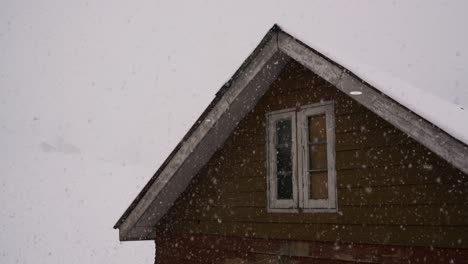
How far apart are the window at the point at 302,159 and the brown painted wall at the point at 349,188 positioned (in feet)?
0.31

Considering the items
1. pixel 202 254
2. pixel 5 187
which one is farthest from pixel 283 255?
pixel 5 187

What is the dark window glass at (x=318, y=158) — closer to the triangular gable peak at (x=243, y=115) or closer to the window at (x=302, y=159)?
the window at (x=302, y=159)

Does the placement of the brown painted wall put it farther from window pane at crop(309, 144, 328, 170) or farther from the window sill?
window pane at crop(309, 144, 328, 170)

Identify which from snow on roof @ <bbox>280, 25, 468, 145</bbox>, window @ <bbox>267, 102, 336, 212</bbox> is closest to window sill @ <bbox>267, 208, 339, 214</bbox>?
window @ <bbox>267, 102, 336, 212</bbox>

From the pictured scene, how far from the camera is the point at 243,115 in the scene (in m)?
6.43

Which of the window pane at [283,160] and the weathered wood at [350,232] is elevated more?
the window pane at [283,160]

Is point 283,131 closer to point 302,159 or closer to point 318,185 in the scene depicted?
point 302,159

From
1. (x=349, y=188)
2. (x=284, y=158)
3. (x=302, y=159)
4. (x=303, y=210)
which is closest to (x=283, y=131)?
(x=284, y=158)

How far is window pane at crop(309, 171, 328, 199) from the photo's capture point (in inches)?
217

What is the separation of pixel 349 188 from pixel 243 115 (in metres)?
1.89

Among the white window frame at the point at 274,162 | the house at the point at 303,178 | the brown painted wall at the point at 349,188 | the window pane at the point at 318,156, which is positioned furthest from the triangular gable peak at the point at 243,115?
the window pane at the point at 318,156

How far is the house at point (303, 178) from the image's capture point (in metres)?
4.62

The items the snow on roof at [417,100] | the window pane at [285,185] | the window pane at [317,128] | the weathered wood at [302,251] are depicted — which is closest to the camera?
the snow on roof at [417,100]

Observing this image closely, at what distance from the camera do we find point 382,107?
183 inches
